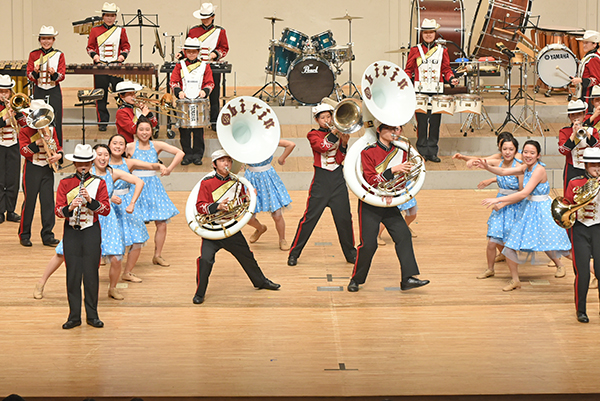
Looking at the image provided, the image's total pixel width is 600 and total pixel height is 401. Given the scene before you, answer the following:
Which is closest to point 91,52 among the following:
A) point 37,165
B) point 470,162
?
point 37,165

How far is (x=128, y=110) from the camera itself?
7.96 m

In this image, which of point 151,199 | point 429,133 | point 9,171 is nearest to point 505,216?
point 151,199

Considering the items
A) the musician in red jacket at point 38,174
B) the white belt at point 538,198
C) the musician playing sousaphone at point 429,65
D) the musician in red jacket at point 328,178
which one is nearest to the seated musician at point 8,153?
the musician in red jacket at point 38,174

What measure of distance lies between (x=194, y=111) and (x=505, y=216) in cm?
446

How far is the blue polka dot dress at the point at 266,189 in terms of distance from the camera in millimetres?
7211

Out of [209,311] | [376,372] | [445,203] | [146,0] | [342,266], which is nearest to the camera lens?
[376,372]

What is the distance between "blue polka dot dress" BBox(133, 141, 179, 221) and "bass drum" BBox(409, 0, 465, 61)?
6.23 metres

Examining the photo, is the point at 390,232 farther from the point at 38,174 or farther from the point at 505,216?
the point at 38,174

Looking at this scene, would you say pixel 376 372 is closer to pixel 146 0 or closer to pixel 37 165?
pixel 37 165

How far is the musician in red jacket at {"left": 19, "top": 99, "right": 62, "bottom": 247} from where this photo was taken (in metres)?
7.26

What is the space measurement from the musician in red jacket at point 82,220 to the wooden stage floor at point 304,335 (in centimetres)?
42

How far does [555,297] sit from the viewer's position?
6.14 meters

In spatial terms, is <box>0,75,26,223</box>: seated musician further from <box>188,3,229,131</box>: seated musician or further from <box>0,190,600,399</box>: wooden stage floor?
<box>188,3,229,131</box>: seated musician

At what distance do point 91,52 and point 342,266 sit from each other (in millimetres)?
5575
